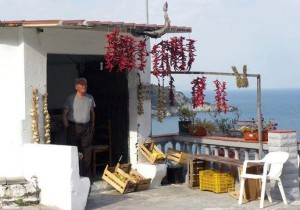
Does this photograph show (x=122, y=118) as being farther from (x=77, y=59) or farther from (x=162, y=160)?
(x=77, y=59)

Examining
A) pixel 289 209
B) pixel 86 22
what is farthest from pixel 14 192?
pixel 289 209

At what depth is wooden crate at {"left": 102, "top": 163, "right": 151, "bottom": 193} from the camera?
10.4m

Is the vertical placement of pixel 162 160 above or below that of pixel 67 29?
below

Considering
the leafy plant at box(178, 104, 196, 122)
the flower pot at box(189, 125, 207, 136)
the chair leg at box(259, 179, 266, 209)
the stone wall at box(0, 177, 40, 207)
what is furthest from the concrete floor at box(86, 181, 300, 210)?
the leafy plant at box(178, 104, 196, 122)

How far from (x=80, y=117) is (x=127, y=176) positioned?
1513 mm

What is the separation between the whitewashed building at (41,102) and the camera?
854 centimetres

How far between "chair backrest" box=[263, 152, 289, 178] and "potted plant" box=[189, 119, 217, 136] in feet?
9.28

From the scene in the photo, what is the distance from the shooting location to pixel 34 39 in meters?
9.38

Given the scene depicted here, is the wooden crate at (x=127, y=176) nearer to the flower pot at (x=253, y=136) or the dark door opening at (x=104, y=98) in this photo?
the dark door opening at (x=104, y=98)

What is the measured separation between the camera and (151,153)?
36.2 feet

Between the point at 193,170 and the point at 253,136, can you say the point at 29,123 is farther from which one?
the point at 253,136

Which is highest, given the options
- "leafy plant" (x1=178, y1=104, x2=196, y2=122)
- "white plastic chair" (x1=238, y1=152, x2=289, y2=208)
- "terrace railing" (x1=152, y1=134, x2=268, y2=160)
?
"leafy plant" (x1=178, y1=104, x2=196, y2=122)

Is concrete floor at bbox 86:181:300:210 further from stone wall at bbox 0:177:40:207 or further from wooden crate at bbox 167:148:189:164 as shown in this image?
stone wall at bbox 0:177:40:207

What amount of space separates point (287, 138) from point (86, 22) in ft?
13.6
